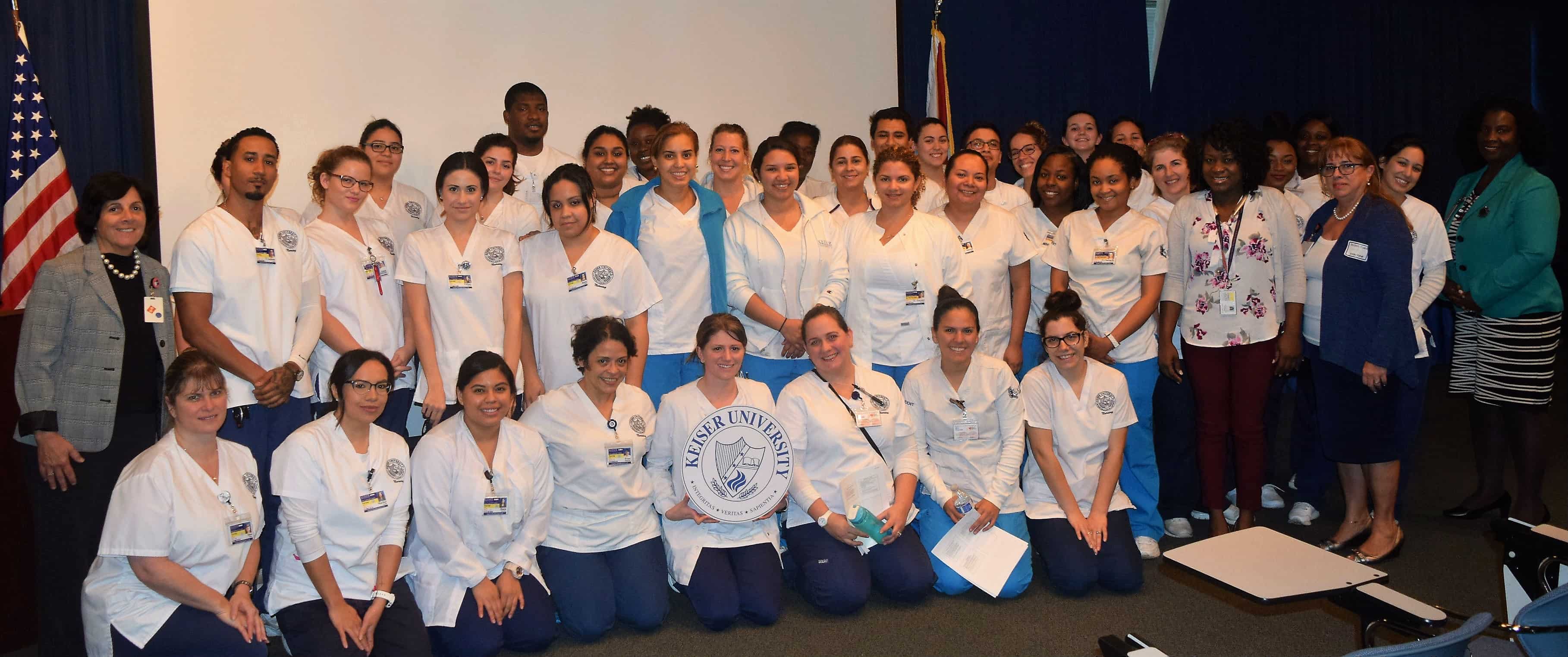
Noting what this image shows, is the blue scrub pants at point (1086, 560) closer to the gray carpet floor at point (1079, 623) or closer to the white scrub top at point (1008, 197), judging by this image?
the gray carpet floor at point (1079, 623)

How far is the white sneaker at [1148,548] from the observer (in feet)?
13.2

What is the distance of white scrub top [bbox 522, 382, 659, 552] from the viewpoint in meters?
3.53

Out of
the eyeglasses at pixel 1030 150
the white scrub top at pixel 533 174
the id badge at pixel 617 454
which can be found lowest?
the id badge at pixel 617 454

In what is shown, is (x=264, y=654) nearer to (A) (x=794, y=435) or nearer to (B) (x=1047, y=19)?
(A) (x=794, y=435)

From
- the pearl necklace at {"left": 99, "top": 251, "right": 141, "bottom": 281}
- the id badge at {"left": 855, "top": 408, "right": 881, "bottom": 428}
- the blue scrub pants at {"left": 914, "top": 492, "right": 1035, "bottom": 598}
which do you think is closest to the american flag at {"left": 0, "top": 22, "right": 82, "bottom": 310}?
the pearl necklace at {"left": 99, "top": 251, "right": 141, "bottom": 281}

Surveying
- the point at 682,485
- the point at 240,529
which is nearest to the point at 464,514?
the point at 240,529

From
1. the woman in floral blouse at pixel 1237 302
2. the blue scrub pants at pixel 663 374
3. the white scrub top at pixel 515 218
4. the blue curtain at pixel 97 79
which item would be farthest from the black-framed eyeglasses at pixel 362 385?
the woman in floral blouse at pixel 1237 302

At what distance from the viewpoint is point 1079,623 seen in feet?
11.2

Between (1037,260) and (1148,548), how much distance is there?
1296 millimetres

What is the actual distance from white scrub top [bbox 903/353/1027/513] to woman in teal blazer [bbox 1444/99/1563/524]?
88.8 inches

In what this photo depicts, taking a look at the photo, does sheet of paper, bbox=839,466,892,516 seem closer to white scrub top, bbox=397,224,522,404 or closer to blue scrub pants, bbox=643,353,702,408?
blue scrub pants, bbox=643,353,702,408

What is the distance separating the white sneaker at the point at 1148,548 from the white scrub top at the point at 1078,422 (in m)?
0.19

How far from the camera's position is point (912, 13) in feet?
22.8

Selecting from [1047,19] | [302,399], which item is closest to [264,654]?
[302,399]
